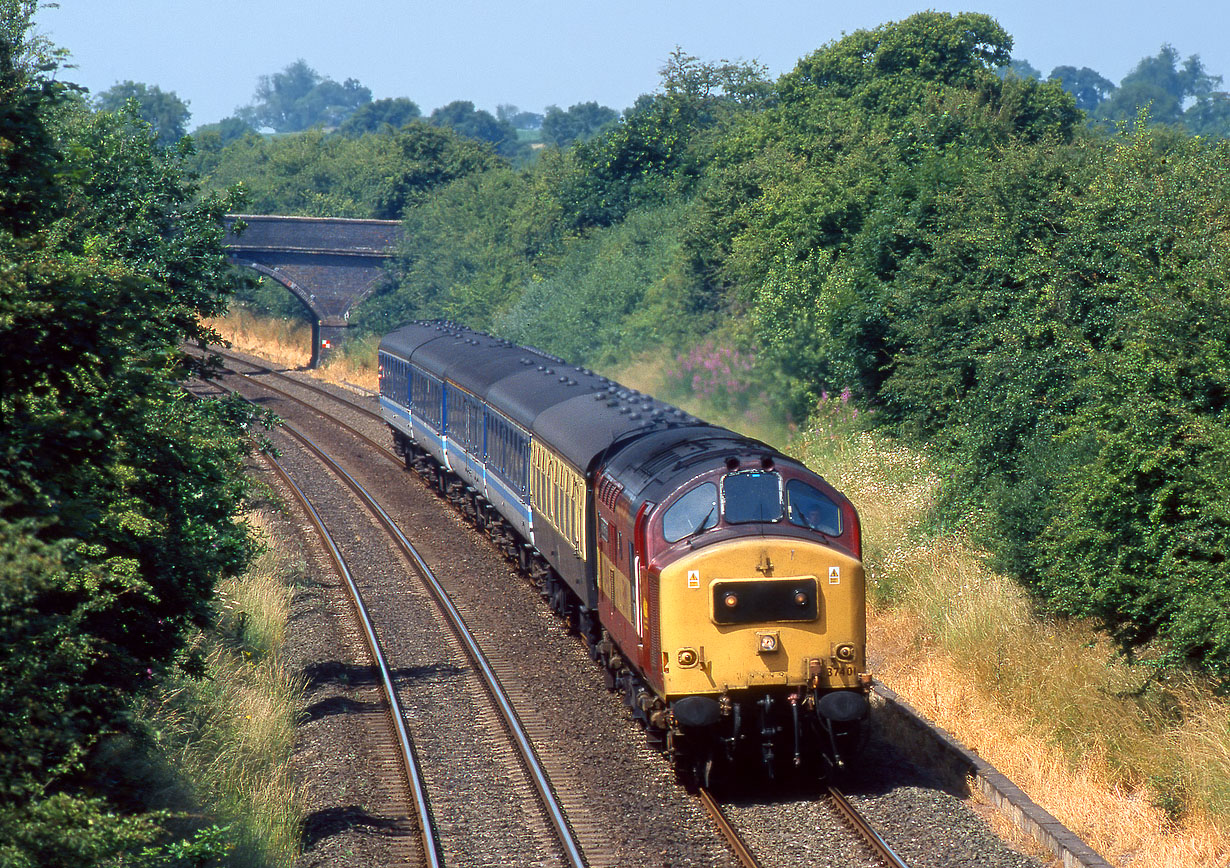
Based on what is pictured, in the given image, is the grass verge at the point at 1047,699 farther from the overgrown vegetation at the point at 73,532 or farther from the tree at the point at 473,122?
the tree at the point at 473,122

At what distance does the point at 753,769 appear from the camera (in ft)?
42.0

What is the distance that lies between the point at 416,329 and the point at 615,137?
24.0 m

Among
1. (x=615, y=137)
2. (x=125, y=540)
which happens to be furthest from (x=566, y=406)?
(x=615, y=137)

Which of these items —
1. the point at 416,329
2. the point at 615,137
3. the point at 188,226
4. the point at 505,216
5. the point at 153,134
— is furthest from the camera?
the point at 505,216

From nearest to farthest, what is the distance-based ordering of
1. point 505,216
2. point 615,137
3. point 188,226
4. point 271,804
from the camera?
point 271,804, point 188,226, point 615,137, point 505,216

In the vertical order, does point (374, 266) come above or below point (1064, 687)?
above

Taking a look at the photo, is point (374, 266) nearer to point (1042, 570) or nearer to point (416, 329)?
point (416, 329)

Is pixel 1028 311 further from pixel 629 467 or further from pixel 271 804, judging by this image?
pixel 271 804

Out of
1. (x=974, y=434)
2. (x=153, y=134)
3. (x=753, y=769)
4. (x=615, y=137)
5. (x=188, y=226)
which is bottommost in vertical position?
(x=753, y=769)

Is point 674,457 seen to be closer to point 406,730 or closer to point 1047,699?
point 406,730

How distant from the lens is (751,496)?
1184 centimetres

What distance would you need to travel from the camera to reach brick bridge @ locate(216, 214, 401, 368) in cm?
5747

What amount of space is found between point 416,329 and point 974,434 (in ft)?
56.6

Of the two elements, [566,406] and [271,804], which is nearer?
[271,804]
